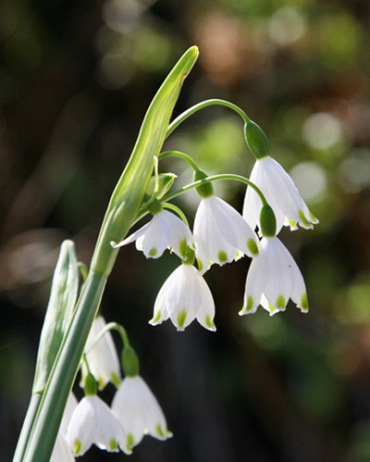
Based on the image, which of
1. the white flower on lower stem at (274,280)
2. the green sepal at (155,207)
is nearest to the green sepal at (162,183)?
the green sepal at (155,207)

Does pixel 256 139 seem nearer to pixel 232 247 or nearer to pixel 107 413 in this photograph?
pixel 232 247

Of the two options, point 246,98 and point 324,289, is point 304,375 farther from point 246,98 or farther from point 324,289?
point 246,98

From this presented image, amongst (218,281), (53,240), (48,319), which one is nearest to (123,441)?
(48,319)

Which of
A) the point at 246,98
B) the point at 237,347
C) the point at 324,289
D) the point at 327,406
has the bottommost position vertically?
the point at 327,406

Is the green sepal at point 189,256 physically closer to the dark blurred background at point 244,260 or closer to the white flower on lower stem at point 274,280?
the white flower on lower stem at point 274,280

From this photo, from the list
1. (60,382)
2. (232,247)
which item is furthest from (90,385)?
(232,247)

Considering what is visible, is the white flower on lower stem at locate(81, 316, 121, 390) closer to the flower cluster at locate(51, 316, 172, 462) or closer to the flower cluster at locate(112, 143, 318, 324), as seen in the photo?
the flower cluster at locate(51, 316, 172, 462)
